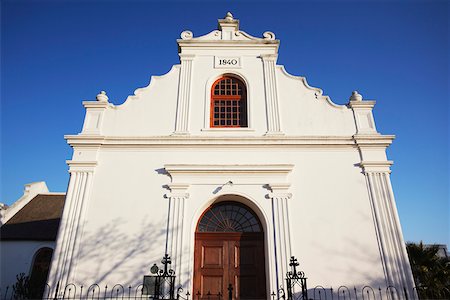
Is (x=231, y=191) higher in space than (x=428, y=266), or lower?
higher

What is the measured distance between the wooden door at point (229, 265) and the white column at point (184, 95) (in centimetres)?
358

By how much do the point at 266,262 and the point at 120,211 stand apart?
4.50 metres

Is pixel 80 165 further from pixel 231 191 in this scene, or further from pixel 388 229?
pixel 388 229

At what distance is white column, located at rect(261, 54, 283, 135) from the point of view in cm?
996

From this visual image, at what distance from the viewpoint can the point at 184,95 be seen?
→ 10609mm

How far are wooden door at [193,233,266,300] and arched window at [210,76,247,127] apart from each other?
3827 mm

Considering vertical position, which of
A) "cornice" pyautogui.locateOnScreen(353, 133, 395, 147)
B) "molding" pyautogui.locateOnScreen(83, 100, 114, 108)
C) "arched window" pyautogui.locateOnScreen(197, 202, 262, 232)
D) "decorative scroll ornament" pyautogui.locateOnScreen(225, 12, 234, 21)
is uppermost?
"decorative scroll ornament" pyautogui.locateOnScreen(225, 12, 234, 21)

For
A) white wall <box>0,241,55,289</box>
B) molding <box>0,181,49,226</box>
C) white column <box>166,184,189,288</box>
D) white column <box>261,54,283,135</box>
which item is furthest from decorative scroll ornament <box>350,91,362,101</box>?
molding <box>0,181,49,226</box>

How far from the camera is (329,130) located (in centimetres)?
996

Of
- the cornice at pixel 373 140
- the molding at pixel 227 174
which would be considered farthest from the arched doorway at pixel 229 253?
the cornice at pixel 373 140

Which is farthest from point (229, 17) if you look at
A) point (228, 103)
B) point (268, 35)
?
point (228, 103)

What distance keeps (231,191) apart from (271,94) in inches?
152

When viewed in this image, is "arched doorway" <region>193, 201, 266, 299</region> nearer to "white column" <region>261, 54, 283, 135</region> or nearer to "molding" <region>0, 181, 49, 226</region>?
"white column" <region>261, 54, 283, 135</region>

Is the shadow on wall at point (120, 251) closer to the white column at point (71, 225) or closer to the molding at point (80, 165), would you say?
the white column at point (71, 225)
